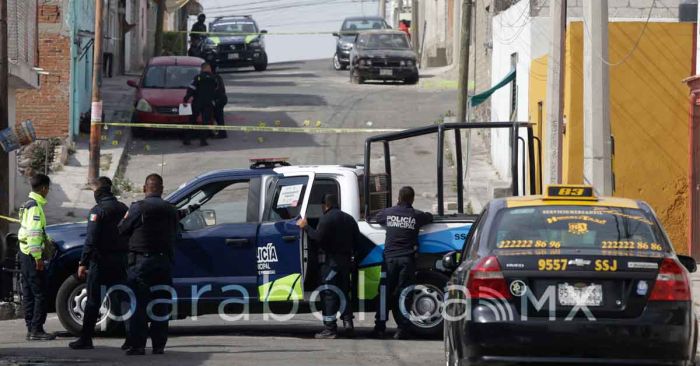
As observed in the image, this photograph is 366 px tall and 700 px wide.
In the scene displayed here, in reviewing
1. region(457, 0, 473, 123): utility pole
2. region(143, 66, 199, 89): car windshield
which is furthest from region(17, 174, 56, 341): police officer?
region(143, 66, 199, 89): car windshield

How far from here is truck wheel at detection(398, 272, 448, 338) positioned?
14055mm

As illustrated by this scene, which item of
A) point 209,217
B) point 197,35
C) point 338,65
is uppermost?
point 197,35

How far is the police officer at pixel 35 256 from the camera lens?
1351 cm

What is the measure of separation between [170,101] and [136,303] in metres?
20.0

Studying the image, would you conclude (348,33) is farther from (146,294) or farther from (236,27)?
(146,294)

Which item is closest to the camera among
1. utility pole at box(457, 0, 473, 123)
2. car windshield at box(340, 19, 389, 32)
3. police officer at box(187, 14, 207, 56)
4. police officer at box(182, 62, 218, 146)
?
utility pole at box(457, 0, 473, 123)

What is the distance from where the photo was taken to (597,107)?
56.1 feet

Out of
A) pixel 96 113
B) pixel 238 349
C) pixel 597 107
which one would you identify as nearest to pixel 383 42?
pixel 96 113

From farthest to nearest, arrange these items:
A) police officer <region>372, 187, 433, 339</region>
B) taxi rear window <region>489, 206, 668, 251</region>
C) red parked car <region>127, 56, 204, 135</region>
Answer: red parked car <region>127, 56, 204, 135</region> < police officer <region>372, 187, 433, 339</region> < taxi rear window <region>489, 206, 668, 251</region>

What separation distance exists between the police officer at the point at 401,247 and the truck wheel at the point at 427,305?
119mm

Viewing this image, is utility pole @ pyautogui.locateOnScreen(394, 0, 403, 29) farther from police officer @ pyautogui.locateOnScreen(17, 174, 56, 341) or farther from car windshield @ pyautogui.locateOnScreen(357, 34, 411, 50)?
police officer @ pyautogui.locateOnScreen(17, 174, 56, 341)

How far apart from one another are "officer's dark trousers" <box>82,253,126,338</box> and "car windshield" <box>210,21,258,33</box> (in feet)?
123

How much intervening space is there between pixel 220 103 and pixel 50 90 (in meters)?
3.98

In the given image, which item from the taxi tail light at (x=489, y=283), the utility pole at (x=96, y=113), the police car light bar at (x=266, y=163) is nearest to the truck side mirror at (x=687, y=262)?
the taxi tail light at (x=489, y=283)
